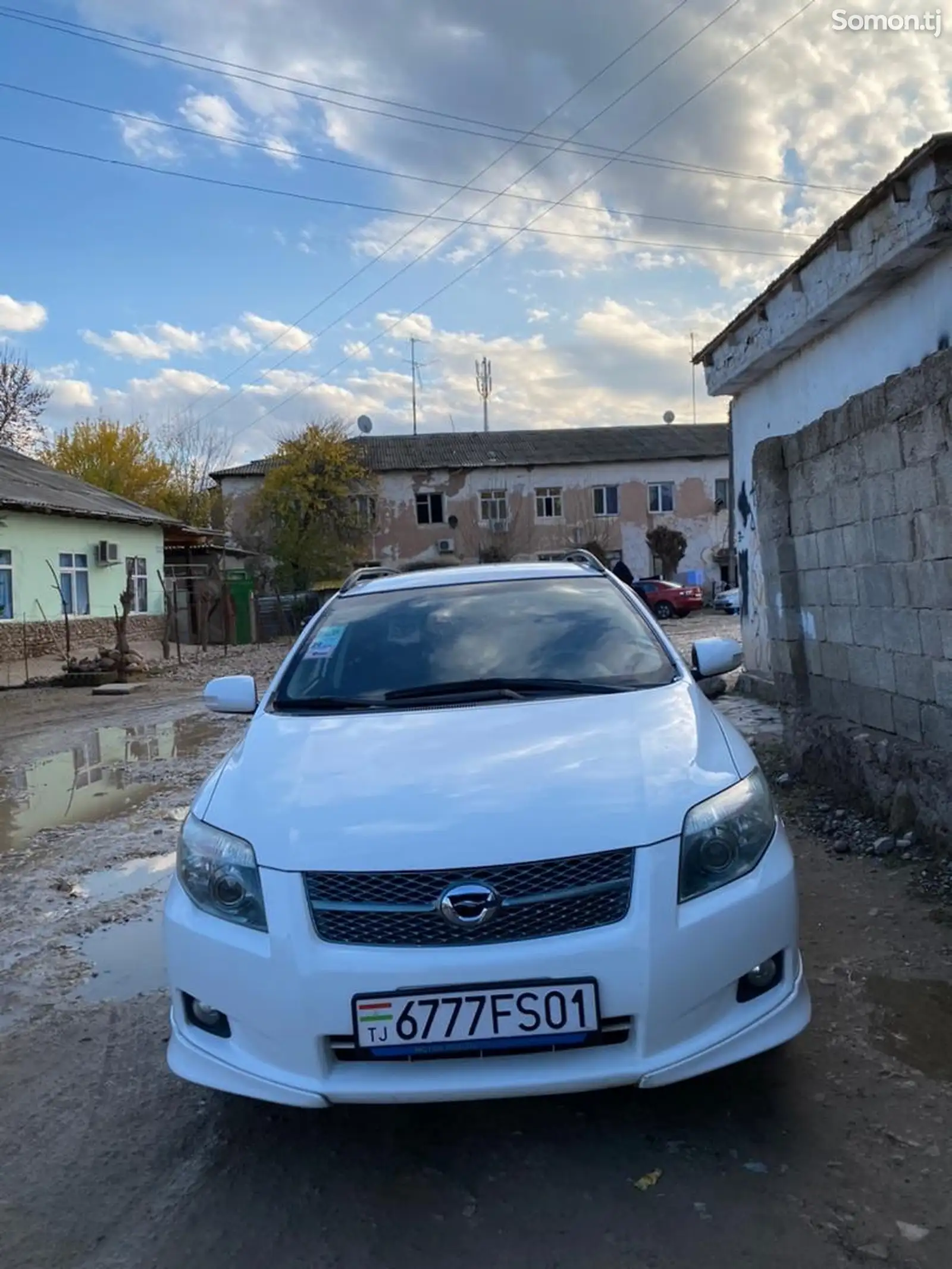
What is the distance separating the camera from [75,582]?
25031 millimetres

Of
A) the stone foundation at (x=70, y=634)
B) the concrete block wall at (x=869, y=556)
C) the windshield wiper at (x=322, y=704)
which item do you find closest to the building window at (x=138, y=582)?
the stone foundation at (x=70, y=634)

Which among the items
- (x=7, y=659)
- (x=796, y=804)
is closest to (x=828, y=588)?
(x=796, y=804)

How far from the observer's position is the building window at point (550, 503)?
149 ft

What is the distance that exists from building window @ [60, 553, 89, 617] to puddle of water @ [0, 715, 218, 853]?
13.5 m

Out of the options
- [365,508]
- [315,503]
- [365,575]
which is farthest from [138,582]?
[365,575]

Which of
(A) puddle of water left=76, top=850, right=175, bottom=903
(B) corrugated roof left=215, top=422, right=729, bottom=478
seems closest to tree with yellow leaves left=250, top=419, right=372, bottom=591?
(B) corrugated roof left=215, top=422, right=729, bottom=478

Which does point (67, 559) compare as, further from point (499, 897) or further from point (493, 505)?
point (499, 897)

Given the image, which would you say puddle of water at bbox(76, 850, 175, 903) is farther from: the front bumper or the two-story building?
the two-story building

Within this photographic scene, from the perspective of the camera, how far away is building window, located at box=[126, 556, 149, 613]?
27634mm

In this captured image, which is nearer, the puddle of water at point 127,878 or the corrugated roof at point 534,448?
the puddle of water at point 127,878

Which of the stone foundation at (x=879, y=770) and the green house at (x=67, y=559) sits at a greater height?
the green house at (x=67, y=559)

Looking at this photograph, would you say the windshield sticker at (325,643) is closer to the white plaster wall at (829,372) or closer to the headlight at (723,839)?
the headlight at (723,839)

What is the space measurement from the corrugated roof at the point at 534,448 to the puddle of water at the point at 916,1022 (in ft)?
136

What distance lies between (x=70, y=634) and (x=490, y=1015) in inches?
933
